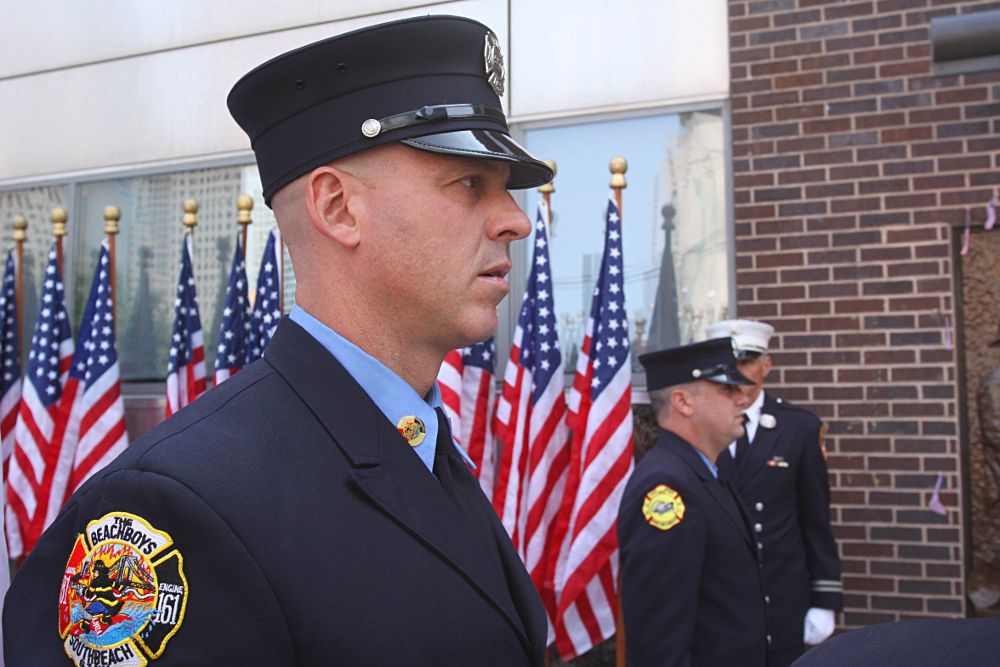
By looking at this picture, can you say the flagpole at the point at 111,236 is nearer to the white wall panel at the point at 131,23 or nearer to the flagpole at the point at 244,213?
the flagpole at the point at 244,213

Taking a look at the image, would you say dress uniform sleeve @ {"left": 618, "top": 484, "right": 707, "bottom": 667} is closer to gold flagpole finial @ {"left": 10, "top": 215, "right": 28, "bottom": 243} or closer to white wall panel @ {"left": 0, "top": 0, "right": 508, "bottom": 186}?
white wall panel @ {"left": 0, "top": 0, "right": 508, "bottom": 186}

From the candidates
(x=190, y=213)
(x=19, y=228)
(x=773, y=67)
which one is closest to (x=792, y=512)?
(x=773, y=67)

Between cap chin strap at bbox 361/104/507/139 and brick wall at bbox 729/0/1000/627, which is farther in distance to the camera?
brick wall at bbox 729/0/1000/627

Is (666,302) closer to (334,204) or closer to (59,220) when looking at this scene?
(334,204)

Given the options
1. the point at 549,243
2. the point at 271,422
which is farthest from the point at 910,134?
the point at 271,422

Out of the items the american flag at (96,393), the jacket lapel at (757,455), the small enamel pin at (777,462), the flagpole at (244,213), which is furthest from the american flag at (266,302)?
the small enamel pin at (777,462)

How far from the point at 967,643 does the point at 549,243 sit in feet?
15.1

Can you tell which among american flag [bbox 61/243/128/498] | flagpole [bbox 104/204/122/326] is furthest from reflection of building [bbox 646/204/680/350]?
flagpole [bbox 104/204/122/326]

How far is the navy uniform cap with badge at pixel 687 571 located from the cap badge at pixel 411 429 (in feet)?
6.66

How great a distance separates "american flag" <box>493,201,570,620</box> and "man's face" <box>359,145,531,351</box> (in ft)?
11.2

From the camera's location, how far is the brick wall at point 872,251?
178 inches

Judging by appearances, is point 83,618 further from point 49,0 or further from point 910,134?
point 49,0

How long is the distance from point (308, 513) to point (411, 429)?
28cm

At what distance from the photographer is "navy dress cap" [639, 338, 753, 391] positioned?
146 inches
